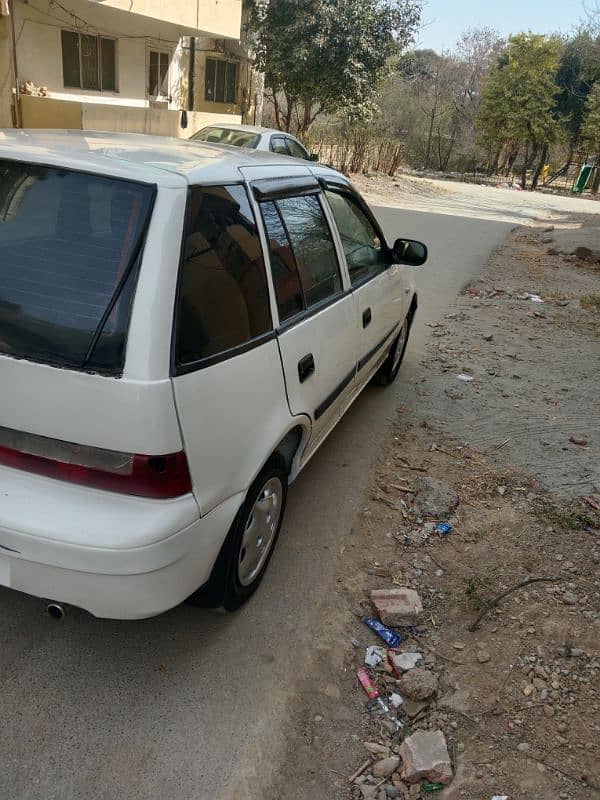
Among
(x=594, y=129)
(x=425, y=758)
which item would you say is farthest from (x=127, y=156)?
(x=594, y=129)

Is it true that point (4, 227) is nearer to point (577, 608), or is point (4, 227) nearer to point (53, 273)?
point (53, 273)

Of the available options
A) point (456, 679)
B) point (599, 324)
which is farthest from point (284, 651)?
point (599, 324)

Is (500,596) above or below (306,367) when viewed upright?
below

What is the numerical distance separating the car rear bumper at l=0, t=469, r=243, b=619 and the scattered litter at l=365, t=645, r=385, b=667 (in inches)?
39.8

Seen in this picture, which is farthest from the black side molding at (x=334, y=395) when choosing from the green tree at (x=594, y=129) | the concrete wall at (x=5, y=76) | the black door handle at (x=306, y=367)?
the green tree at (x=594, y=129)

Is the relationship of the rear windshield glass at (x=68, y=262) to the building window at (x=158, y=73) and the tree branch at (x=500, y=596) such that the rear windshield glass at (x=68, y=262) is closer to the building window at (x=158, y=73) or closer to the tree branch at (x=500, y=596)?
the tree branch at (x=500, y=596)

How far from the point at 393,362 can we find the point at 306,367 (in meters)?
2.64

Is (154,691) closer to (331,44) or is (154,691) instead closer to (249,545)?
(249,545)

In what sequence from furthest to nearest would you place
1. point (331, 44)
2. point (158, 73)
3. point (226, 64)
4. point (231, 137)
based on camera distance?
point (226, 64), point (331, 44), point (158, 73), point (231, 137)

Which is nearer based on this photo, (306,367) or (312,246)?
(306,367)

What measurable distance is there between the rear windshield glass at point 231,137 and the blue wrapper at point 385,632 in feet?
33.6

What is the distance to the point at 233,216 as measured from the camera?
240cm

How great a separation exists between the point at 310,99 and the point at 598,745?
22.2 metres

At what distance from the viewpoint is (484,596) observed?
3.04 meters
